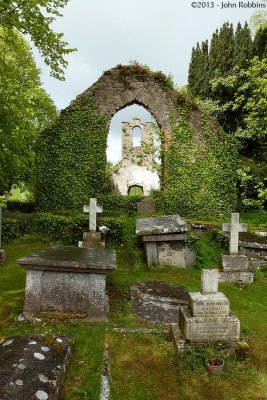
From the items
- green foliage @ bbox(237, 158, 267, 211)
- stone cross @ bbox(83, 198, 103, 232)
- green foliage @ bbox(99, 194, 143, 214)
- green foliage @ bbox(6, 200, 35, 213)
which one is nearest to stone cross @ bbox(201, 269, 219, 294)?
stone cross @ bbox(83, 198, 103, 232)

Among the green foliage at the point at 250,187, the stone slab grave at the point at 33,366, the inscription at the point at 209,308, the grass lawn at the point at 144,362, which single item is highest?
the green foliage at the point at 250,187

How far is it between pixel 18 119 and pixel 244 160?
39.2ft

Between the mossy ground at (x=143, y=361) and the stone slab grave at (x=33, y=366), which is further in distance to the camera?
the mossy ground at (x=143, y=361)

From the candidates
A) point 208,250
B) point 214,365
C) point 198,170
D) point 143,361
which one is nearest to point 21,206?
point 198,170

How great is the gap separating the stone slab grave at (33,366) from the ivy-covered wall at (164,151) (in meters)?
10.5

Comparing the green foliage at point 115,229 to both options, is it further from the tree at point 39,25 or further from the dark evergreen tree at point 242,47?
the dark evergreen tree at point 242,47

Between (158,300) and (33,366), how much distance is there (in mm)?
3757

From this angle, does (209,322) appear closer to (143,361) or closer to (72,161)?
(143,361)

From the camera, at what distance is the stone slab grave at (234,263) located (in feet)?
27.5

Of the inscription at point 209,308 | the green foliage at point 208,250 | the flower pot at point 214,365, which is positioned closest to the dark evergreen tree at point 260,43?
the green foliage at point 208,250

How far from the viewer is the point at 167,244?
9609 mm

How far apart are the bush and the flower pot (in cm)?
949

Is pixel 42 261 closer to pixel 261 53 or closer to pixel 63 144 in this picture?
pixel 63 144

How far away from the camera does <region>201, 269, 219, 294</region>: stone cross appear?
15.2 ft
